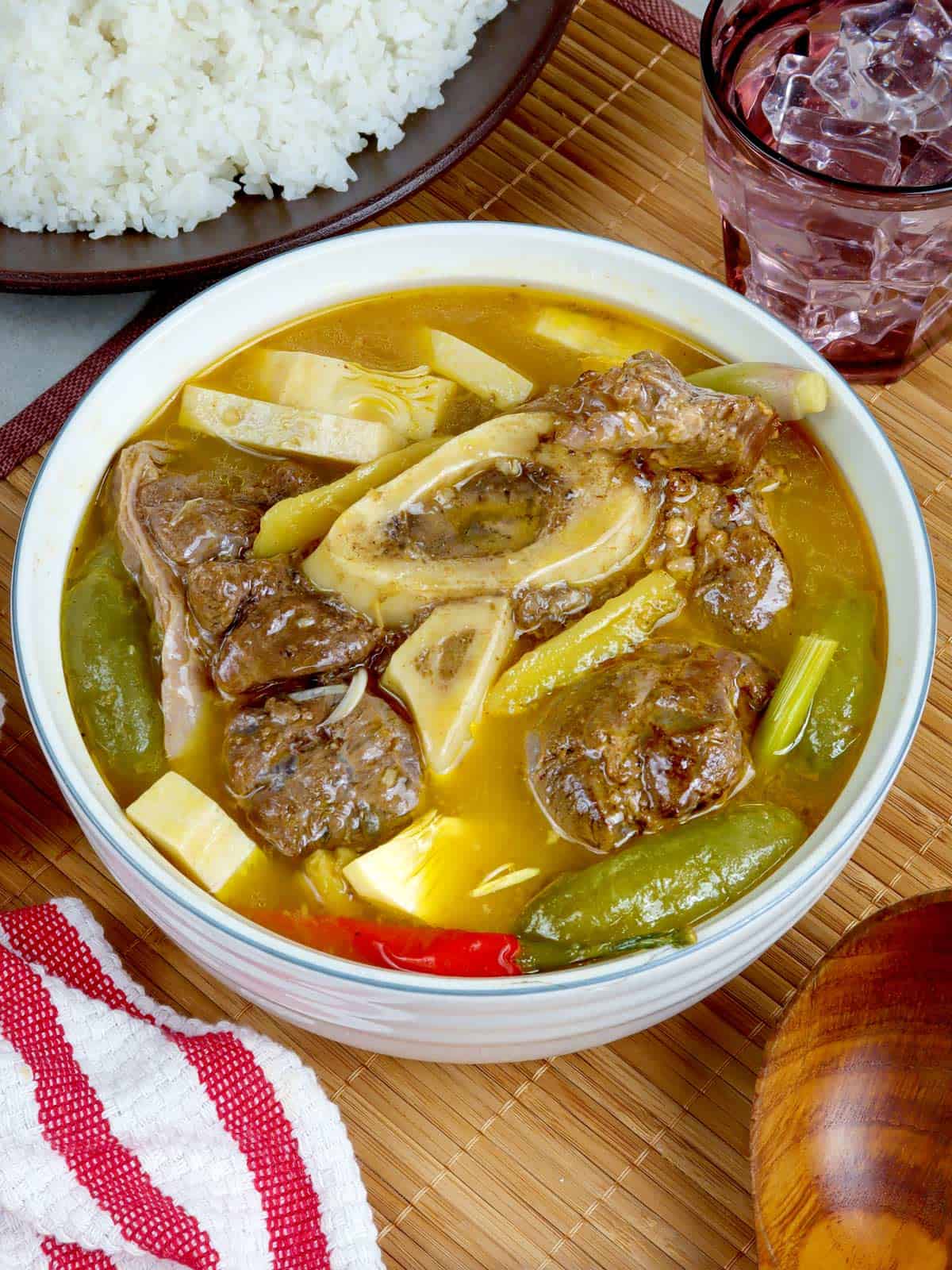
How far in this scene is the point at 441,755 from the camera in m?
2.21

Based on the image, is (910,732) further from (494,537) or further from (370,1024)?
(370,1024)

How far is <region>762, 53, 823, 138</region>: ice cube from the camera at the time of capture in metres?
2.90

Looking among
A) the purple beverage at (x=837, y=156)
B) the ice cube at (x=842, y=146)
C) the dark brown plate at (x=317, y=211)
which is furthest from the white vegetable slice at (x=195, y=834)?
the ice cube at (x=842, y=146)

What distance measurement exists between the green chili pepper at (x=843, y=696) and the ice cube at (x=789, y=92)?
117 centimetres

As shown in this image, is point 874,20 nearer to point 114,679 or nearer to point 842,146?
point 842,146

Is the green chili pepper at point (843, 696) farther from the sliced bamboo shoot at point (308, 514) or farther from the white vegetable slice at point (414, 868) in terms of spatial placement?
the sliced bamboo shoot at point (308, 514)

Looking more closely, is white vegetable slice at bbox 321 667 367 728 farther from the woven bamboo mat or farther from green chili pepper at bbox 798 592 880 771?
green chili pepper at bbox 798 592 880 771

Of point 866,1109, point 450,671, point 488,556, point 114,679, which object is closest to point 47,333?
point 114,679

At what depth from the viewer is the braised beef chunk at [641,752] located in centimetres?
211

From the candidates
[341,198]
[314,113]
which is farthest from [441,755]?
[314,113]

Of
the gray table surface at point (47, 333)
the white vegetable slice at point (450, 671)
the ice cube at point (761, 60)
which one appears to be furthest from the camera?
the gray table surface at point (47, 333)

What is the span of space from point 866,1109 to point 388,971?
0.78 metres

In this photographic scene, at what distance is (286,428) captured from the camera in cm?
253

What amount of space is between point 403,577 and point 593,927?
2.08ft
